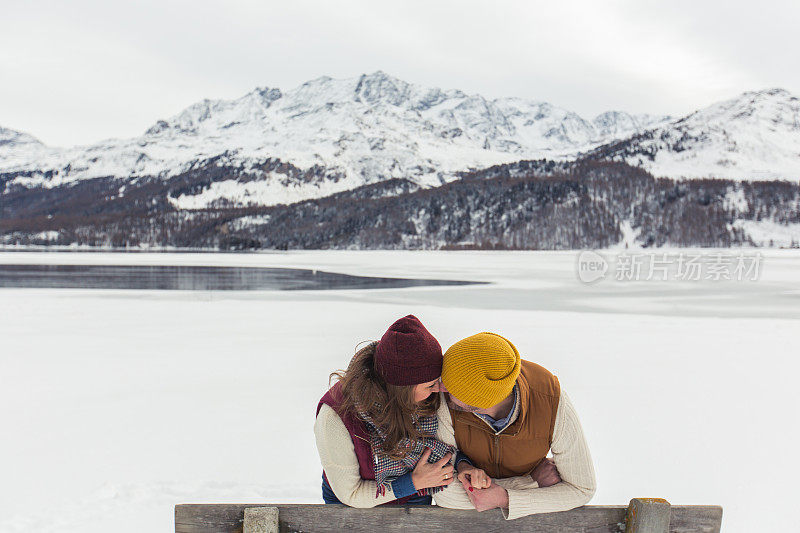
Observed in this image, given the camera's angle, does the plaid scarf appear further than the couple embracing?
Yes

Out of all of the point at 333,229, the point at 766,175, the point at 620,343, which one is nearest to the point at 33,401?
the point at 620,343

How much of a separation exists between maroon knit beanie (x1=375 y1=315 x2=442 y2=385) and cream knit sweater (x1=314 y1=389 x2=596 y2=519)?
0.32 meters

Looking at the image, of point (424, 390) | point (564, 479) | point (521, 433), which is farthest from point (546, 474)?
point (424, 390)

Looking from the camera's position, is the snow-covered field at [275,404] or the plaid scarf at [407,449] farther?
the snow-covered field at [275,404]

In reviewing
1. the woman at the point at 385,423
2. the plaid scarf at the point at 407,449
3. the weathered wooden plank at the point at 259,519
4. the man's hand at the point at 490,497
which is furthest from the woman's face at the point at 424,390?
the weathered wooden plank at the point at 259,519

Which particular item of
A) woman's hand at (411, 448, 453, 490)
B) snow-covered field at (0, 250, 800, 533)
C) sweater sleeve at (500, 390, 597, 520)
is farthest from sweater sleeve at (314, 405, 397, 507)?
snow-covered field at (0, 250, 800, 533)

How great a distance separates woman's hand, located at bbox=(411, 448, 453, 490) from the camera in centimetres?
258

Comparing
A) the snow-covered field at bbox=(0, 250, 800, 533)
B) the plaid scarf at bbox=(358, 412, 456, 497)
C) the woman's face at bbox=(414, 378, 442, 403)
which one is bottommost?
the snow-covered field at bbox=(0, 250, 800, 533)

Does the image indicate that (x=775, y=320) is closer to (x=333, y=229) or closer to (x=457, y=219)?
(x=457, y=219)

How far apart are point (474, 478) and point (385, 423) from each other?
466 mm

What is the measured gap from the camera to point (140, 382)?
9375 mm

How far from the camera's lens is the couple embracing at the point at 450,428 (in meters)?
2.47

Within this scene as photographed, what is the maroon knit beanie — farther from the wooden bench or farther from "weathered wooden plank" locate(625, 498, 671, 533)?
"weathered wooden plank" locate(625, 498, 671, 533)

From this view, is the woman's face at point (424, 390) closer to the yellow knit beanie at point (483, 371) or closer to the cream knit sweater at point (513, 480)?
the yellow knit beanie at point (483, 371)
